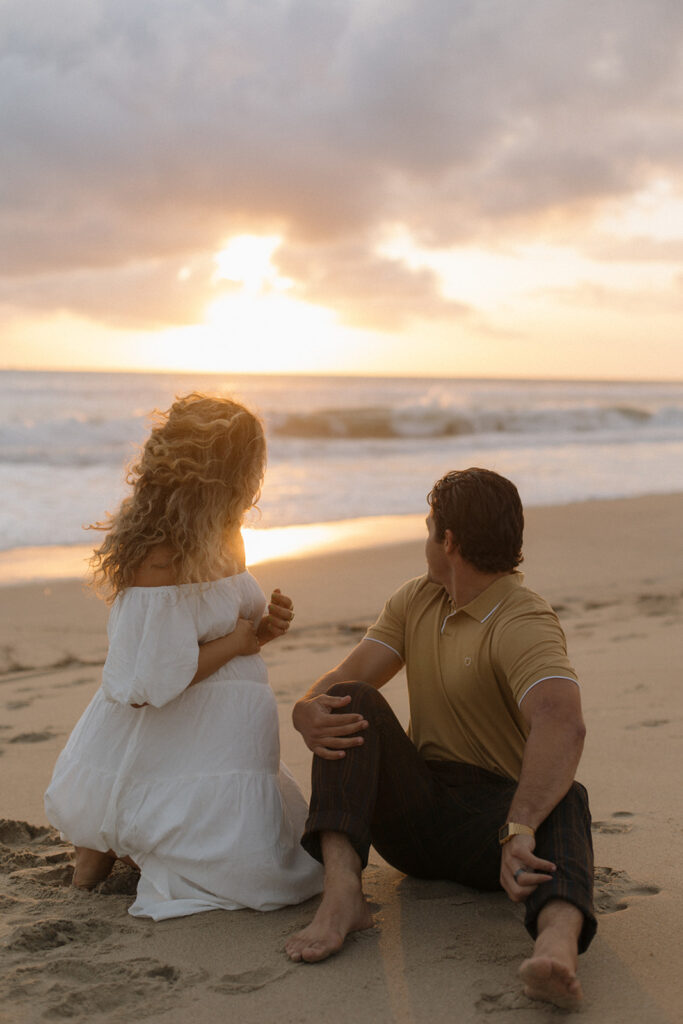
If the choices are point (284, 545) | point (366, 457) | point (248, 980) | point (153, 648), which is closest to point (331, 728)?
point (153, 648)

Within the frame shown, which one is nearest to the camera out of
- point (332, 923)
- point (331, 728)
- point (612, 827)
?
point (332, 923)

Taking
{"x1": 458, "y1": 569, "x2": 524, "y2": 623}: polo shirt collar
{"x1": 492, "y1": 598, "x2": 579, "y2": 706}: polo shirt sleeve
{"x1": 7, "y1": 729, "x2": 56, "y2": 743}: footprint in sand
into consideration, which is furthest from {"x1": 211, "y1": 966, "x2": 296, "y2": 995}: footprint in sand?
{"x1": 7, "y1": 729, "x2": 56, "y2": 743}: footprint in sand

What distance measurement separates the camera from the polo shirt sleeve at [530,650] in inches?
96.7

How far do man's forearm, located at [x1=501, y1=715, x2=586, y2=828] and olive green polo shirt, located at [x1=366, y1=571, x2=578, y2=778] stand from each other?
12cm

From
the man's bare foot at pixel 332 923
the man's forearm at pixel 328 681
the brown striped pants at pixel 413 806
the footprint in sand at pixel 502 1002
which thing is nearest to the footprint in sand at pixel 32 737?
the man's forearm at pixel 328 681

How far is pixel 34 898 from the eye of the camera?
112 inches

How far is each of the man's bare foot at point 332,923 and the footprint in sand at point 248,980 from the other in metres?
0.06

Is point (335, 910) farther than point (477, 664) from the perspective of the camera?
No

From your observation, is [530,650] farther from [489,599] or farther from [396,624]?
[396,624]

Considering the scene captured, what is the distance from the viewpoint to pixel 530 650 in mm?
2520

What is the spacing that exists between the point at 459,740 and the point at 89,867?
1216mm

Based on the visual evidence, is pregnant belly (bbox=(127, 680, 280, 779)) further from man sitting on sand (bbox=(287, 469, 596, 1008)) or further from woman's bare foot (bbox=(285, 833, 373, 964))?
woman's bare foot (bbox=(285, 833, 373, 964))

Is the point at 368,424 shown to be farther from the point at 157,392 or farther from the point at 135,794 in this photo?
the point at 157,392

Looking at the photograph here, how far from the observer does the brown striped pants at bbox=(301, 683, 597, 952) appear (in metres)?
2.53
